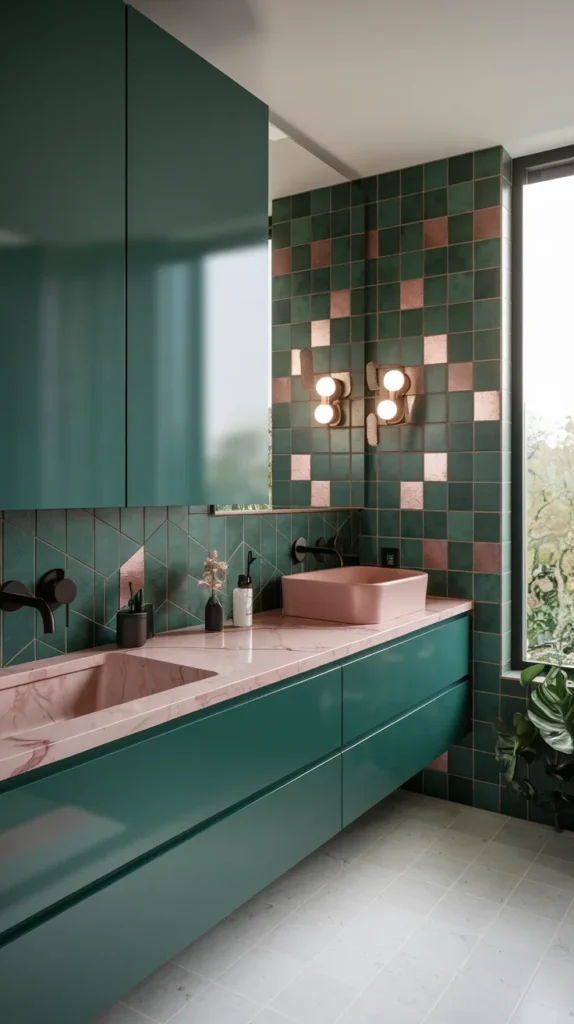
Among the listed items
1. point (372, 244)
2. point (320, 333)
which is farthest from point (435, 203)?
point (320, 333)

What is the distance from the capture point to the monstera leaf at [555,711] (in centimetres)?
262

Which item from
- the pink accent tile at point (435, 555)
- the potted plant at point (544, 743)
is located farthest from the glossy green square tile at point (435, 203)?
the potted plant at point (544, 743)

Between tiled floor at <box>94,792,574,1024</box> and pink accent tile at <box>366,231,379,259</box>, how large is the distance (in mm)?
2367

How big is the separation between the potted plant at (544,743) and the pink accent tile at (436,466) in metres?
0.85

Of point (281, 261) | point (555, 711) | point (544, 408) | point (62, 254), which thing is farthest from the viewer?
point (544, 408)

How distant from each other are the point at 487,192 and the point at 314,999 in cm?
282

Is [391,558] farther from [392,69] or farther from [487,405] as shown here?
[392,69]

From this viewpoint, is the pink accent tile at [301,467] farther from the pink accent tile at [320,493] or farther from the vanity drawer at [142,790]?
the vanity drawer at [142,790]

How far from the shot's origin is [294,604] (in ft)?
8.82

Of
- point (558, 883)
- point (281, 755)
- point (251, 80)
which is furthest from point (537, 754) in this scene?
point (251, 80)

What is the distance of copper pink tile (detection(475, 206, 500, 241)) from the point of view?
9.71ft

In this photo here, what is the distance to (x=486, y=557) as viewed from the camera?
302 cm

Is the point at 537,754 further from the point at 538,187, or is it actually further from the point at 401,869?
the point at 538,187

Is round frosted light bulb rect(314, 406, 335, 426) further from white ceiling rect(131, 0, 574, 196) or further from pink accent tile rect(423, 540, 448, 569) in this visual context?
white ceiling rect(131, 0, 574, 196)
